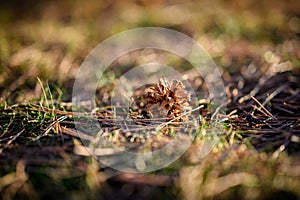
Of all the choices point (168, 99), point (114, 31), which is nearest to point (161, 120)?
point (168, 99)

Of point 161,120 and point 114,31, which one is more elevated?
point 114,31

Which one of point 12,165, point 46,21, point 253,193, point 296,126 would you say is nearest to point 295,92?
point 296,126

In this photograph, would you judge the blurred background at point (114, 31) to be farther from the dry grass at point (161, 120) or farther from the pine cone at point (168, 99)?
the pine cone at point (168, 99)

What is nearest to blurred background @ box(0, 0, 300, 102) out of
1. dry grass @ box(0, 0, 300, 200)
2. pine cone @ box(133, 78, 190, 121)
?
dry grass @ box(0, 0, 300, 200)

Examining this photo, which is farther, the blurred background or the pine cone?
the blurred background

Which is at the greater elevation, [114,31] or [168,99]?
[114,31]

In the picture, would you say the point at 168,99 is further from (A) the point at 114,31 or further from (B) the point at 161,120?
(A) the point at 114,31

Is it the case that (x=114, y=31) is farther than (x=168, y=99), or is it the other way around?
(x=114, y=31)

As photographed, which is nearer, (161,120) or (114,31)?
(161,120)

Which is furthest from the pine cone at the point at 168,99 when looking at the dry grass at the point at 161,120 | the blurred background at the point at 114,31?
the blurred background at the point at 114,31

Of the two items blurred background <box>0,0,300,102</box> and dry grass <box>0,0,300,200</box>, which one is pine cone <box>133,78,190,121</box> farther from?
blurred background <box>0,0,300,102</box>
